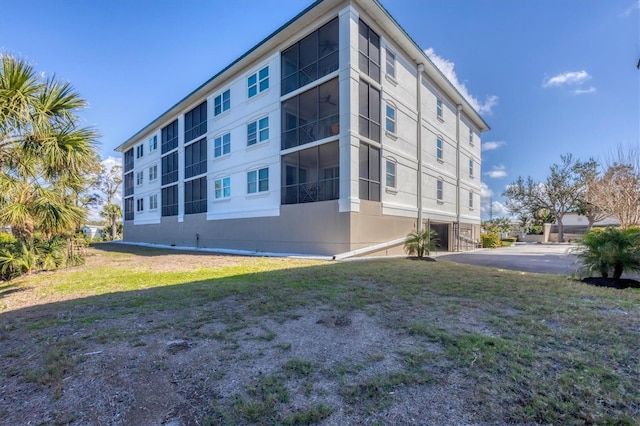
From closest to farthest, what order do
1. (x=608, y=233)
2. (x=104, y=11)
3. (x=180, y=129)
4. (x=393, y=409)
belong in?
(x=393, y=409), (x=608, y=233), (x=104, y=11), (x=180, y=129)

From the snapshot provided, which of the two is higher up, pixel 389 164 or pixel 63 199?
pixel 389 164

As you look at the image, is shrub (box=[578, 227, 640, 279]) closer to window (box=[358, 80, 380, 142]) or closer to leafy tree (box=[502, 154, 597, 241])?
window (box=[358, 80, 380, 142])

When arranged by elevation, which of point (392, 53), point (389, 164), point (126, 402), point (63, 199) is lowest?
point (126, 402)

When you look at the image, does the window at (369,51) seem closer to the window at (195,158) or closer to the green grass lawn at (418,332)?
the green grass lawn at (418,332)

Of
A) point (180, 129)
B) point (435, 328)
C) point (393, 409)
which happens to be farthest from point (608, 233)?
point (180, 129)

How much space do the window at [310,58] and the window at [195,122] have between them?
30.1 ft

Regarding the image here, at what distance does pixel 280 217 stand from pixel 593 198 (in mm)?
27431

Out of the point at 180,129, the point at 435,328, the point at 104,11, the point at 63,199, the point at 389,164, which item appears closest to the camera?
the point at 435,328

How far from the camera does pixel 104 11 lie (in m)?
10.9

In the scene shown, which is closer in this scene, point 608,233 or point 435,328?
point 435,328

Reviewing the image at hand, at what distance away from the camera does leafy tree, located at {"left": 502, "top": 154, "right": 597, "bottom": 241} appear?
37188 millimetres

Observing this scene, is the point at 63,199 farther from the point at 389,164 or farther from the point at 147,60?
the point at 389,164

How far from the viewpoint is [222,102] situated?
21547 mm

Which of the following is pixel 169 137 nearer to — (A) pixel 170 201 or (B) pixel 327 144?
(A) pixel 170 201
